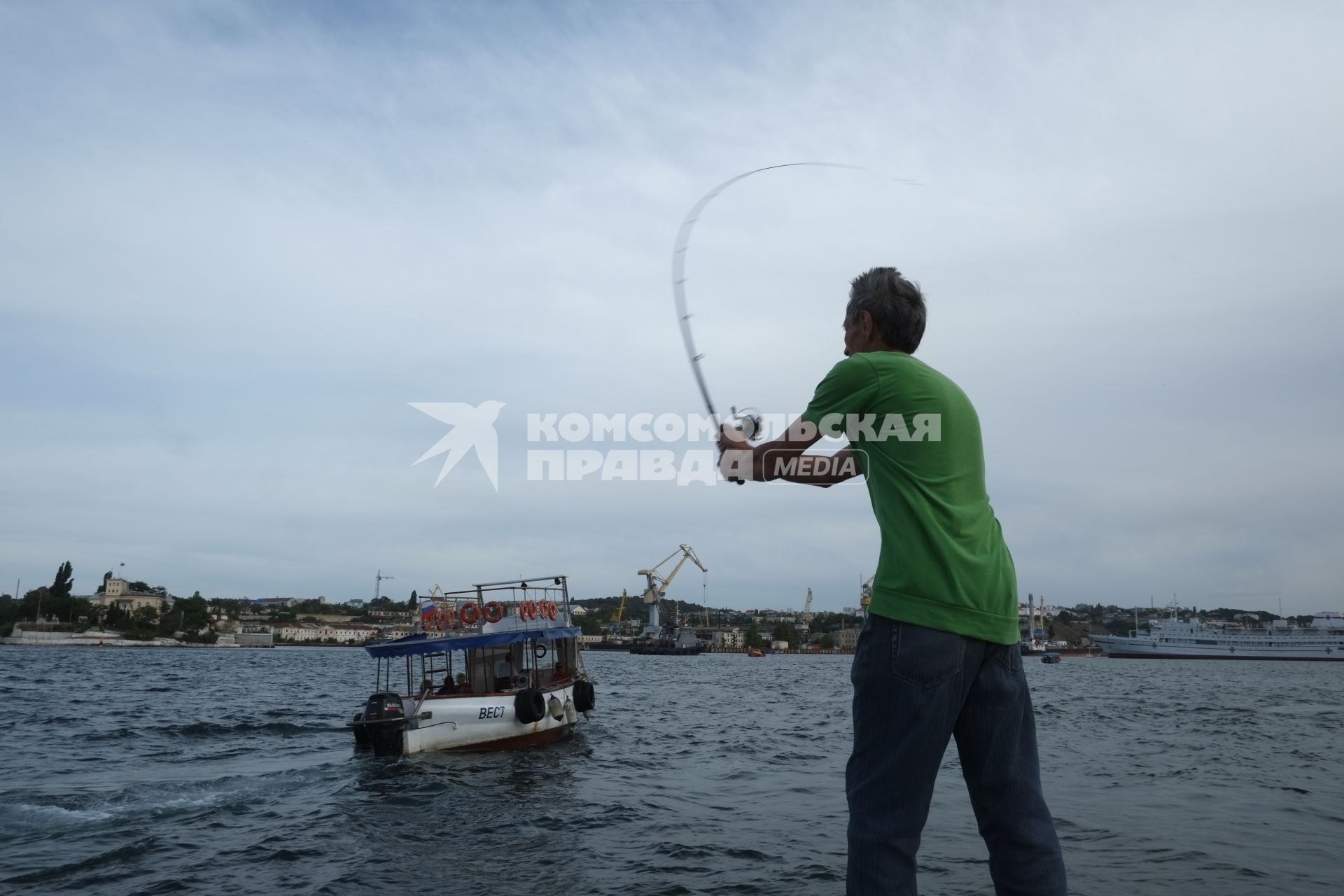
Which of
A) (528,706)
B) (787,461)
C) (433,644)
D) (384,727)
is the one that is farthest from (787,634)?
(787,461)

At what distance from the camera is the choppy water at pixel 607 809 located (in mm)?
8141

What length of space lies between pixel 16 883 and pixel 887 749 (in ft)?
30.0

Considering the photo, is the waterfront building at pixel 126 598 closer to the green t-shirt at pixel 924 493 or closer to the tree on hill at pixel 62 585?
the tree on hill at pixel 62 585

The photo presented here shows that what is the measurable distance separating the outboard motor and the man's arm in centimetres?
1588

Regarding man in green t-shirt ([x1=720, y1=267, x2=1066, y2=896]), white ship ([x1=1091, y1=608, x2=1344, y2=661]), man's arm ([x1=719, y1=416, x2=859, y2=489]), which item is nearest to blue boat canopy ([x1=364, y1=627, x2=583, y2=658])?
man's arm ([x1=719, y1=416, x2=859, y2=489])

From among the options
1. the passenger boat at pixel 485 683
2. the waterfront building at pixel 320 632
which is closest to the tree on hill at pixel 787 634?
the waterfront building at pixel 320 632

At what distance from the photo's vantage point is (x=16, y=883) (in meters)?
8.16

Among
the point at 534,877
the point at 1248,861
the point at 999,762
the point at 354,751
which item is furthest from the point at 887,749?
the point at 354,751

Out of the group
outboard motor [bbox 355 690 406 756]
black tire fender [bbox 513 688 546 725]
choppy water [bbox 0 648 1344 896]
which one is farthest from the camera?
A: black tire fender [bbox 513 688 546 725]

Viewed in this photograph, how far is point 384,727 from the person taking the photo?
16.9 meters

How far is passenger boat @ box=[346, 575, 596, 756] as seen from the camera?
17.4 metres

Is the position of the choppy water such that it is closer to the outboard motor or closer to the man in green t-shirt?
the outboard motor

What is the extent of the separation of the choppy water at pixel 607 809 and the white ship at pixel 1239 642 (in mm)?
93346

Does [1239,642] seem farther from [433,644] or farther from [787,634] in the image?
[433,644]
